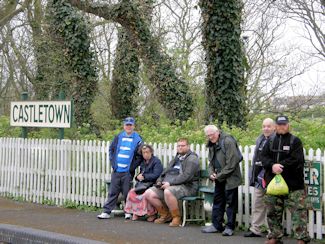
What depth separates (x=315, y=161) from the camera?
9172mm

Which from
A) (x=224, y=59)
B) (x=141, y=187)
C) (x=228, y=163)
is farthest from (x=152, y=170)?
(x=224, y=59)

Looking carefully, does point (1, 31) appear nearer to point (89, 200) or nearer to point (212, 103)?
point (212, 103)

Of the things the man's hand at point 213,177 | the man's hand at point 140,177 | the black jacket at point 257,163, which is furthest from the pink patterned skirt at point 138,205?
the black jacket at point 257,163

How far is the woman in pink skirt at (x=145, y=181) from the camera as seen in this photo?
1130cm

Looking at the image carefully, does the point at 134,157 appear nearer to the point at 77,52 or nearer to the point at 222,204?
the point at 222,204

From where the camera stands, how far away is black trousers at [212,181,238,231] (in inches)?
391

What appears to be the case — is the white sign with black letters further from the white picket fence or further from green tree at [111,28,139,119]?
green tree at [111,28,139,119]

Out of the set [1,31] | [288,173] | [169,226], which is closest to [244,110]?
[169,226]

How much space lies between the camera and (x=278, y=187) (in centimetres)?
852

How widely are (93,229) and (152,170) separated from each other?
5.57 feet

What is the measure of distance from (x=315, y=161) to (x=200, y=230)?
2.39 metres

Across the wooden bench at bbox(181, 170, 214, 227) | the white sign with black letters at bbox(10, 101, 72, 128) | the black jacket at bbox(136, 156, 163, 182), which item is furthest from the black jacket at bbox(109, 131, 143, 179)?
the white sign with black letters at bbox(10, 101, 72, 128)

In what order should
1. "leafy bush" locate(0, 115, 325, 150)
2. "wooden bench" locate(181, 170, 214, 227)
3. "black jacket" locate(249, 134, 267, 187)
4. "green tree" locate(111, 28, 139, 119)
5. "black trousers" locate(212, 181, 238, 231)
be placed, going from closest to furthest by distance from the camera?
"black jacket" locate(249, 134, 267, 187) < "black trousers" locate(212, 181, 238, 231) < "leafy bush" locate(0, 115, 325, 150) < "wooden bench" locate(181, 170, 214, 227) < "green tree" locate(111, 28, 139, 119)

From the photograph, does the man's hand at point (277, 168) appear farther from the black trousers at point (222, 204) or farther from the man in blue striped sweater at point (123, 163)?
the man in blue striped sweater at point (123, 163)
